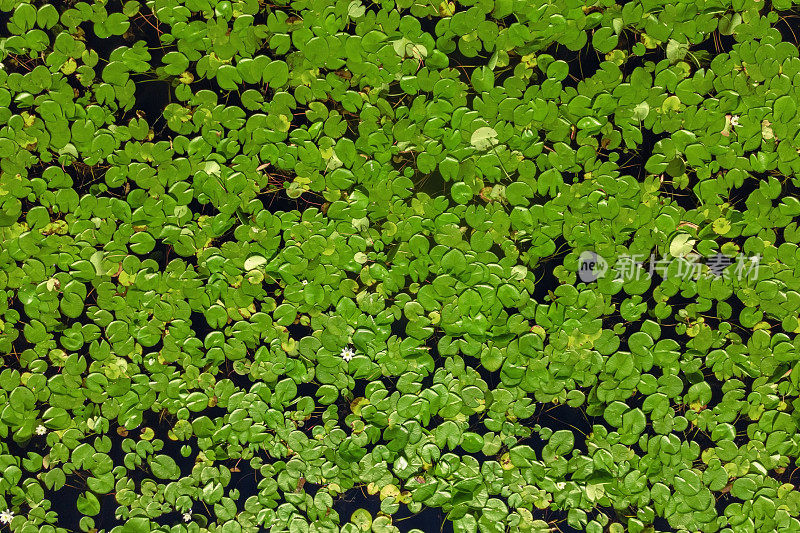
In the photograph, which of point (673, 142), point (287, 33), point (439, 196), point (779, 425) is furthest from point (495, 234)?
point (779, 425)

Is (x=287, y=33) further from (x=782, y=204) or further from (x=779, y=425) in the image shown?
(x=779, y=425)

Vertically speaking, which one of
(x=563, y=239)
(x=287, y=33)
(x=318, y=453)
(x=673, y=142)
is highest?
(x=287, y=33)

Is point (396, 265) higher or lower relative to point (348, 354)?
higher
